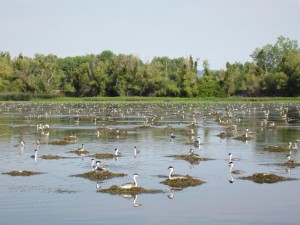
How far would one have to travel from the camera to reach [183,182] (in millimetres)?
35750

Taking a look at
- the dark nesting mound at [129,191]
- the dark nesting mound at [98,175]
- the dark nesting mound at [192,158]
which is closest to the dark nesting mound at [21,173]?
the dark nesting mound at [98,175]

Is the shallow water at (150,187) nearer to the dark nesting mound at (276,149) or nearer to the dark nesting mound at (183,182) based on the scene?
the dark nesting mound at (183,182)

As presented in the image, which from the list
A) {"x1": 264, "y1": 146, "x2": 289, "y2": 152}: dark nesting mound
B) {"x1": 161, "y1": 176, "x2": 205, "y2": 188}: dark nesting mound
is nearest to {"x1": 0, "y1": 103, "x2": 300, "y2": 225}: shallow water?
{"x1": 161, "y1": 176, "x2": 205, "y2": 188}: dark nesting mound

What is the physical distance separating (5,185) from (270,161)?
19740 mm

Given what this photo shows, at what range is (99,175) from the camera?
125 feet

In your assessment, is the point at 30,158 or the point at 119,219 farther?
the point at 30,158

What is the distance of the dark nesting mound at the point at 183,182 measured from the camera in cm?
3528

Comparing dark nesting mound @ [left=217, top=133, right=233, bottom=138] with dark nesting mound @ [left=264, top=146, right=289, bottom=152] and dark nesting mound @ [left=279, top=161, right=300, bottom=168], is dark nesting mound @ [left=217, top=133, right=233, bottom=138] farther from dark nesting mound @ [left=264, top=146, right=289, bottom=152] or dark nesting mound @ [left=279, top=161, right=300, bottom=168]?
dark nesting mound @ [left=279, top=161, right=300, bottom=168]

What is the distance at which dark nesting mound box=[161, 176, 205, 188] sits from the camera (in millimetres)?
35281

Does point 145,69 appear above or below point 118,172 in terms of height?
above

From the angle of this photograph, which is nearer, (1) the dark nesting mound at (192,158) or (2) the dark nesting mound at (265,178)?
(2) the dark nesting mound at (265,178)

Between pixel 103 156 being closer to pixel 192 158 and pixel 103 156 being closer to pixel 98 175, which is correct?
pixel 192 158

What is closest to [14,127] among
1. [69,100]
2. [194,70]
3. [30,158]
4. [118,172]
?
[30,158]

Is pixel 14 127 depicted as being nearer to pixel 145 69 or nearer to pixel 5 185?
pixel 5 185
